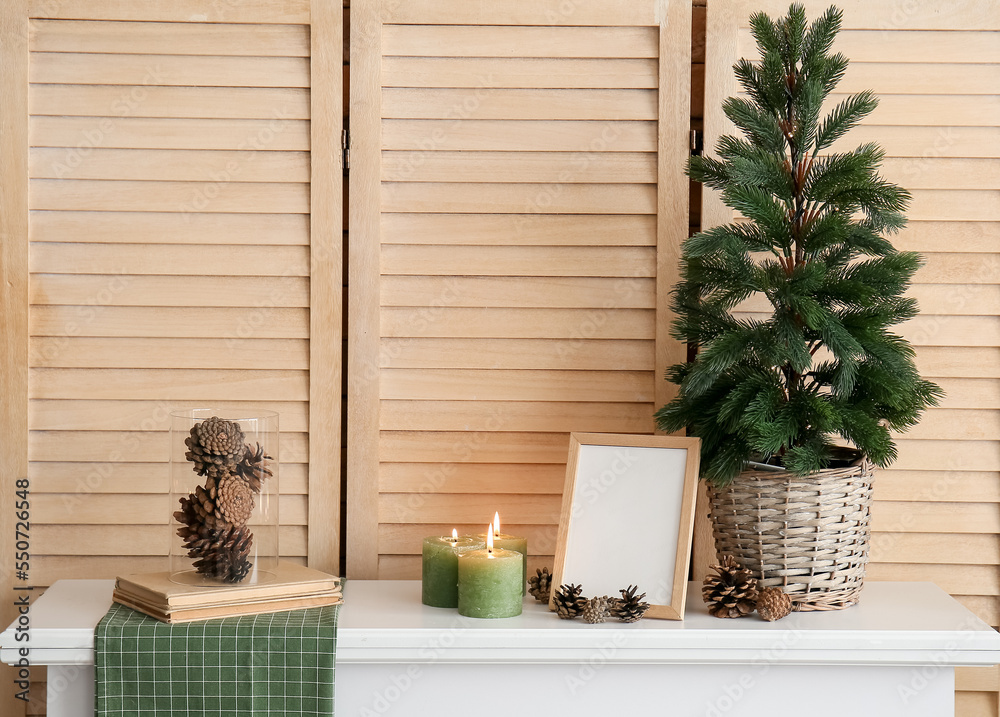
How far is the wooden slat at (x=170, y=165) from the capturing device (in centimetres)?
135

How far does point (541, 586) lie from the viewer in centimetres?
125

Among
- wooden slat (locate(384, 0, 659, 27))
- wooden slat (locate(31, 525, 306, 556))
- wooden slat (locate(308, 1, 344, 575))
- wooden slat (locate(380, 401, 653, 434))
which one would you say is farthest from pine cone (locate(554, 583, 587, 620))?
wooden slat (locate(384, 0, 659, 27))

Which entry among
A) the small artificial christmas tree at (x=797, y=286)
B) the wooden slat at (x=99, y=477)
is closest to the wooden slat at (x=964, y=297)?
the small artificial christmas tree at (x=797, y=286)

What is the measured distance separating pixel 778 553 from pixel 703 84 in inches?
28.9

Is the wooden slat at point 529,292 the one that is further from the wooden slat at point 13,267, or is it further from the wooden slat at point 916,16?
the wooden slat at point 13,267

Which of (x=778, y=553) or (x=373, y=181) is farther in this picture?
(x=373, y=181)

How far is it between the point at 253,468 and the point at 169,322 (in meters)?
0.32

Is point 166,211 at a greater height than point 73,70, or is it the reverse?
point 73,70

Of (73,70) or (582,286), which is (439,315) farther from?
(73,70)

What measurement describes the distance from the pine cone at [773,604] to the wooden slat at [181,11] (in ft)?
3.49

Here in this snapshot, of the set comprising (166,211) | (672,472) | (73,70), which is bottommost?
(672,472)

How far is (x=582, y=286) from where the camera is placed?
1.38m

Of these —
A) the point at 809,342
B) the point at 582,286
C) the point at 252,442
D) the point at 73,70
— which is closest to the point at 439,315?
the point at 582,286

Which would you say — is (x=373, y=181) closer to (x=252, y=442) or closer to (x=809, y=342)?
(x=252, y=442)
